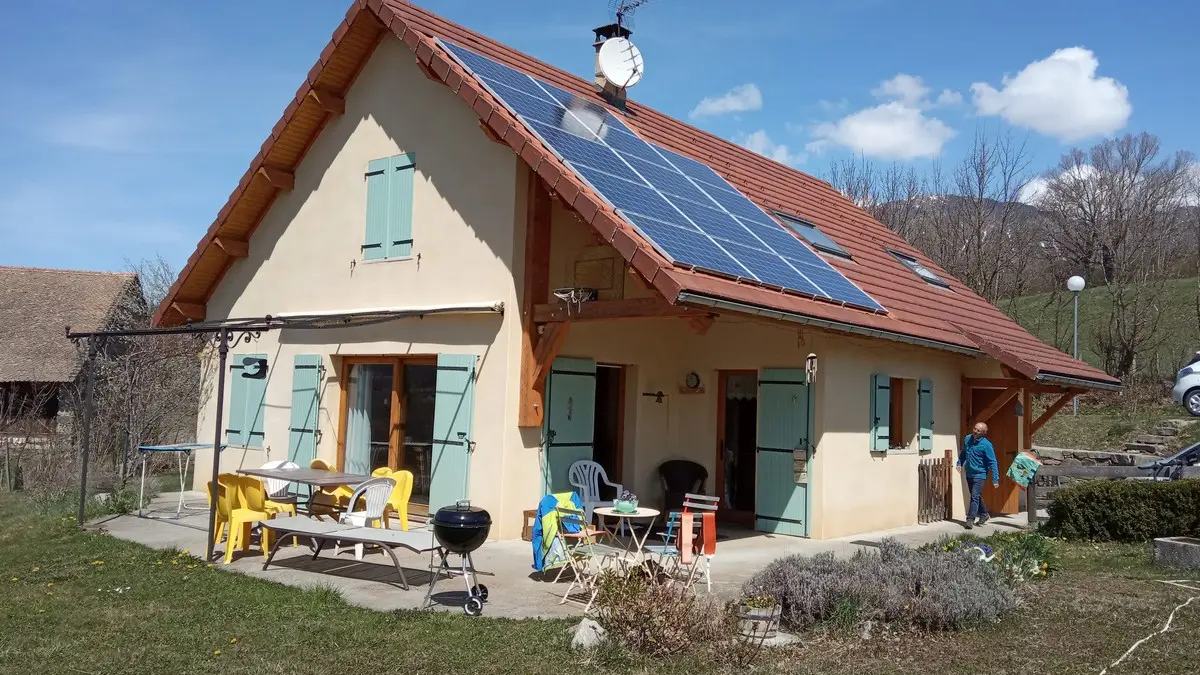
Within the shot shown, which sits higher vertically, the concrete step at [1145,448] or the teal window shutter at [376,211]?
the teal window shutter at [376,211]

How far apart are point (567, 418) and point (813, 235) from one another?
4936 mm

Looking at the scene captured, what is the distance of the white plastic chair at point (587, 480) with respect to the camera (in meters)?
10.6

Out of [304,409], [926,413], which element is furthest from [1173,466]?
[304,409]

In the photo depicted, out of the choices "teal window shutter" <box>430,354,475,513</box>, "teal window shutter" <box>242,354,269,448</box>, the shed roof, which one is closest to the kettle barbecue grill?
"teal window shutter" <box>430,354,475,513</box>

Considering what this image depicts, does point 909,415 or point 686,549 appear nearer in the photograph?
point 686,549

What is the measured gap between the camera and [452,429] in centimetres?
1051

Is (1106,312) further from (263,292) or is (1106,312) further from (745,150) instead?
(263,292)

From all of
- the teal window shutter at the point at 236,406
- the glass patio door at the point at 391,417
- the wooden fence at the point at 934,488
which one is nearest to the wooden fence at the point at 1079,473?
the wooden fence at the point at 934,488

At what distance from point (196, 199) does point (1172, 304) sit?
80.6 feet

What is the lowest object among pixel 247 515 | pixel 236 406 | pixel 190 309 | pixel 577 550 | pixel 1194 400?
pixel 577 550

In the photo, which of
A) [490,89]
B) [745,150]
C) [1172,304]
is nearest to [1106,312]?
[1172,304]

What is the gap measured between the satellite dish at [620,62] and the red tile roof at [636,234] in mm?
351

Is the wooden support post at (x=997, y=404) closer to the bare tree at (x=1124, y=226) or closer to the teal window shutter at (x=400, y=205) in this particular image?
the teal window shutter at (x=400, y=205)

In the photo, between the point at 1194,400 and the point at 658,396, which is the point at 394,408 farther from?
the point at 1194,400
